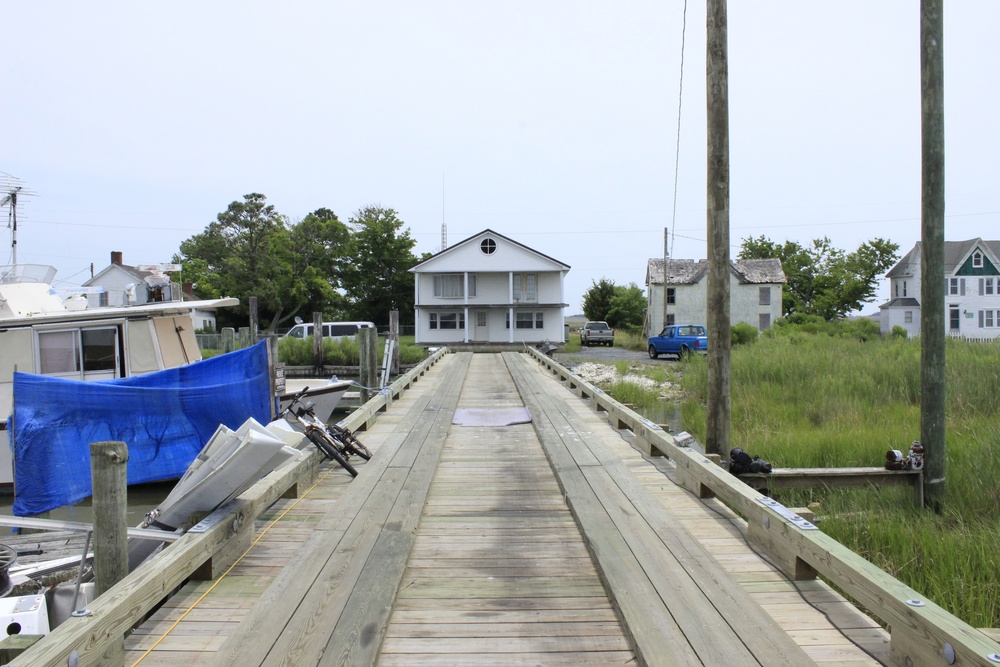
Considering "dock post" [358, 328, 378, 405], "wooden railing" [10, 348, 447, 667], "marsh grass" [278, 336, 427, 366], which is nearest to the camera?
"wooden railing" [10, 348, 447, 667]

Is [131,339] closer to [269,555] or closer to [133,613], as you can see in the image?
[269,555]

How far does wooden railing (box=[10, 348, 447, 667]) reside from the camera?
2918mm

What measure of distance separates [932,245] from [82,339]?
1328 centimetres

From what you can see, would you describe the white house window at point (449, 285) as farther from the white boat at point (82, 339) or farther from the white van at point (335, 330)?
the white boat at point (82, 339)

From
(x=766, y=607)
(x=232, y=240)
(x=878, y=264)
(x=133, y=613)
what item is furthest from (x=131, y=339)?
(x=878, y=264)

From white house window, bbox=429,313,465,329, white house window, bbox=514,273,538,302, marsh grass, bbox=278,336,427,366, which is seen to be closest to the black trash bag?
marsh grass, bbox=278,336,427,366

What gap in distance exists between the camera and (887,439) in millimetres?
9867

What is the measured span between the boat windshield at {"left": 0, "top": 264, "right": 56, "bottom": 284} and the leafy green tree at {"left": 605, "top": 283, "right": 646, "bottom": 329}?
162ft

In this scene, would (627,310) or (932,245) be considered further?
(627,310)

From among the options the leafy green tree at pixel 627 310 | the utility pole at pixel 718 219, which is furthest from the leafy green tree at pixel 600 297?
the utility pole at pixel 718 219

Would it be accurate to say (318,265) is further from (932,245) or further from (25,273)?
(932,245)

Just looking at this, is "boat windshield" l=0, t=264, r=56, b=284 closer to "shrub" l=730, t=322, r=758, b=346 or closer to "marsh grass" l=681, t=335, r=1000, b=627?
"marsh grass" l=681, t=335, r=1000, b=627

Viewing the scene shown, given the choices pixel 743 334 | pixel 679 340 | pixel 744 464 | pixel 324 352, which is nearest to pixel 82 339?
pixel 744 464

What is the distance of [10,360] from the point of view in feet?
41.9
